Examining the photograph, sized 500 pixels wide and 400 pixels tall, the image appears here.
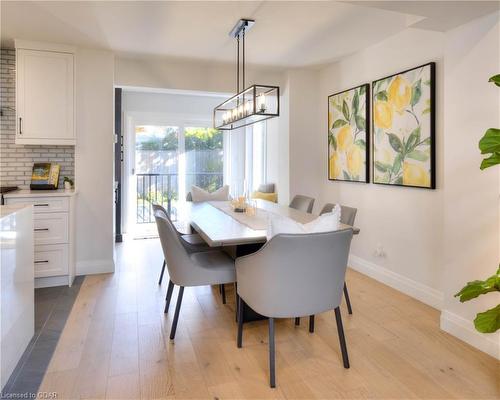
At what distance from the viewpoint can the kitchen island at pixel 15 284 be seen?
1.86 metres

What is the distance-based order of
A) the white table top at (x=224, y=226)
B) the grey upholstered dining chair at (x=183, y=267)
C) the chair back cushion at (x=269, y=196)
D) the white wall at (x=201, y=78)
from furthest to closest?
the chair back cushion at (x=269, y=196) → the white wall at (x=201, y=78) → the grey upholstered dining chair at (x=183, y=267) → the white table top at (x=224, y=226)

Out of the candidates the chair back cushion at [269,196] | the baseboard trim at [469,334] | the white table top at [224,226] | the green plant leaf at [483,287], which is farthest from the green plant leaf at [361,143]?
the green plant leaf at [483,287]

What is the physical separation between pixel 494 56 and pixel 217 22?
2.12m

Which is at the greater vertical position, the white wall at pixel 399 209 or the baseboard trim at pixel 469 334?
the white wall at pixel 399 209

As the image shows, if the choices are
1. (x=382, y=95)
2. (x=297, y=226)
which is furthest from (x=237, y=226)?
(x=382, y=95)

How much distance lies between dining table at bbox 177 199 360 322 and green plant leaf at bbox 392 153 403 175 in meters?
0.98

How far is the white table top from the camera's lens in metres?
2.19

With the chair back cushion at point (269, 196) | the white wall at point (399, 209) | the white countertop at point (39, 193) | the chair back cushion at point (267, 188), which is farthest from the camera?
the chair back cushion at point (267, 188)

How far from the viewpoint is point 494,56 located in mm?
2174

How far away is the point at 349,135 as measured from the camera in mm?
4051

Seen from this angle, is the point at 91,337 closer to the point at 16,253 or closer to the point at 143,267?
the point at 16,253

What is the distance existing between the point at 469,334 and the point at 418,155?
4.88ft

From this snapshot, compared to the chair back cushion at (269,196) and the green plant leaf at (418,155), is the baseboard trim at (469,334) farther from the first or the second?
the chair back cushion at (269,196)

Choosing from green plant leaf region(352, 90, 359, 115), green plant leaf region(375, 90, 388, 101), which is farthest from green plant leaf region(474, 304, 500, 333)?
green plant leaf region(352, 90, 359, 115)
